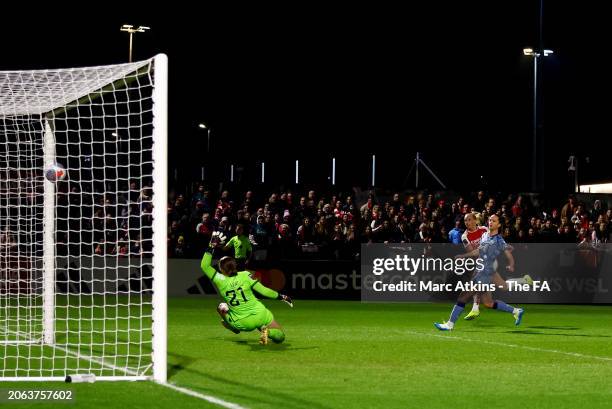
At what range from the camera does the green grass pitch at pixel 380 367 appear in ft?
30.1

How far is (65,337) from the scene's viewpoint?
1523 cm

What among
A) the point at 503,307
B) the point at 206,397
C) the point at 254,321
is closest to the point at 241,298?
the point at 254,321

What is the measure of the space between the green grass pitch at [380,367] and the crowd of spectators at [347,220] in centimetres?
775

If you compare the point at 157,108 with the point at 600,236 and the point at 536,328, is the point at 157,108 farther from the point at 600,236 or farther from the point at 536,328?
the point at 600,236

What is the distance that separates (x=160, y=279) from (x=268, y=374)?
5.49 feet

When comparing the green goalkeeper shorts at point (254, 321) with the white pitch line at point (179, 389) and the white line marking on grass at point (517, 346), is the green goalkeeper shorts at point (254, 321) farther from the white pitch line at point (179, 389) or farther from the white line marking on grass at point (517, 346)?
the white line marking on grass at point (517, 346)

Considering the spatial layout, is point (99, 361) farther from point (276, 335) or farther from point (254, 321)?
point (276, 335)

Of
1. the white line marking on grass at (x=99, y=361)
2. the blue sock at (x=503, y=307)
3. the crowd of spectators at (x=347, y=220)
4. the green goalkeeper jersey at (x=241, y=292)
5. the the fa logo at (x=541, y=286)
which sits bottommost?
the the fa logo at (x=541, y=286)

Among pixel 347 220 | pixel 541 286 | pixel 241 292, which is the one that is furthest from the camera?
pixel 347 220

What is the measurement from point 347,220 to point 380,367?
703 inches

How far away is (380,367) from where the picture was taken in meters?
11.8

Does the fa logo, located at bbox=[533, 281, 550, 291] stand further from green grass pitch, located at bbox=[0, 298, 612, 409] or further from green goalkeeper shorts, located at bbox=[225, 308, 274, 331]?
green goalkeeper shorts, located at bbox=[225, 308, 274, 331]

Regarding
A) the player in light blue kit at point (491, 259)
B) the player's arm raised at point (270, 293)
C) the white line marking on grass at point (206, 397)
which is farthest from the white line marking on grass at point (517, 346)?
the white line marking on grass at point (206, 397)

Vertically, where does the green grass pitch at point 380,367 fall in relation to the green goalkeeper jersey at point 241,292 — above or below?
below
